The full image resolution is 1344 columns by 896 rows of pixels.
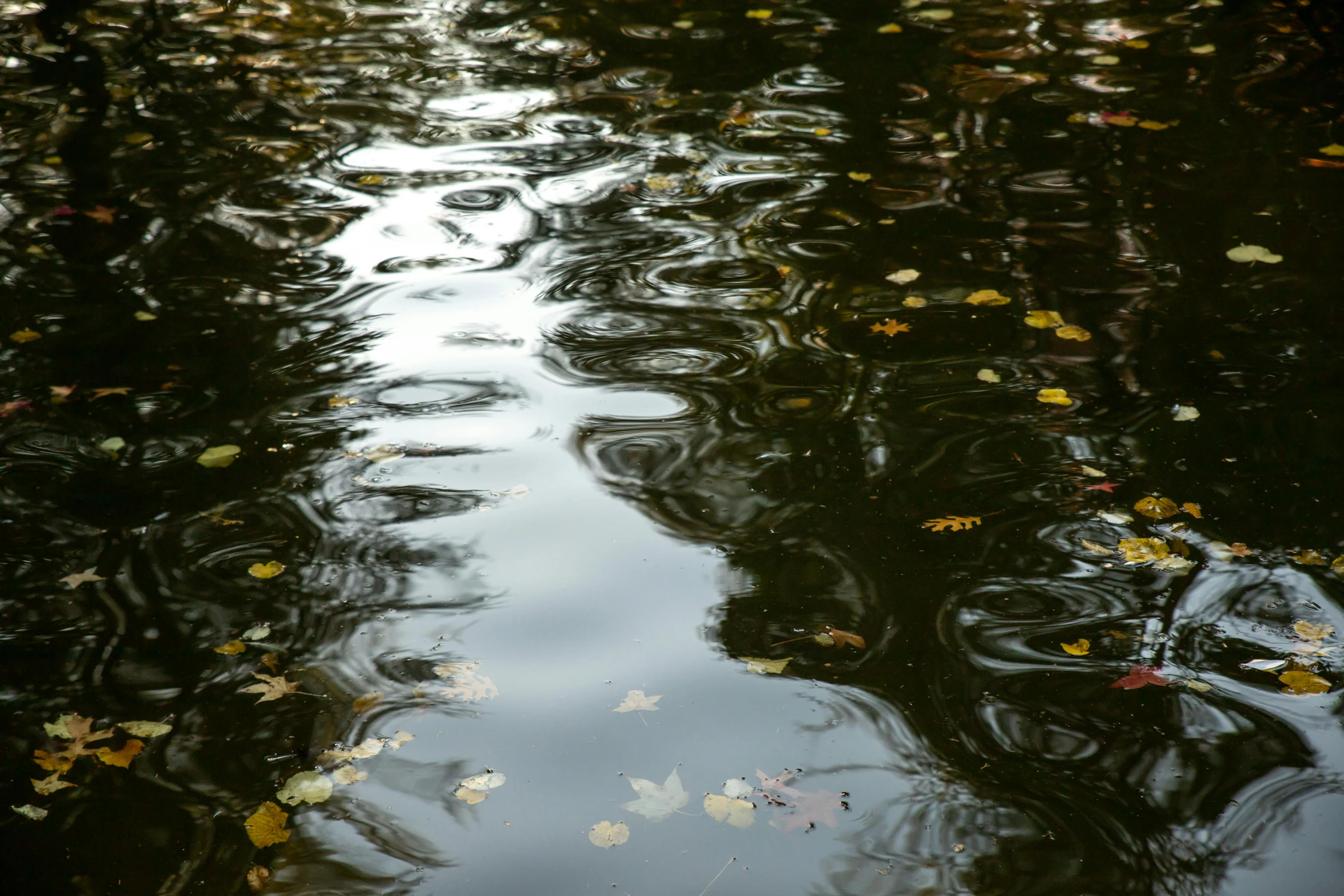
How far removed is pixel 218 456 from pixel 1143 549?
3.27 meters

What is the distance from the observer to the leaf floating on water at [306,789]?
2605 millimetres

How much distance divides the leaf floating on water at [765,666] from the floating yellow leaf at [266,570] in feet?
5.10

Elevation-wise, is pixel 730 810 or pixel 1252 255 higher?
pixel 1252 255

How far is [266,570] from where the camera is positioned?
3297 millimetres

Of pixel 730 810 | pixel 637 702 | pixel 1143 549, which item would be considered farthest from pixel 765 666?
pixel 1143 549

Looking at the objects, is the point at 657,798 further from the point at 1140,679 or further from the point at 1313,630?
the point at 1313,630

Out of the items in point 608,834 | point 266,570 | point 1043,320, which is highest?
point 1043,320

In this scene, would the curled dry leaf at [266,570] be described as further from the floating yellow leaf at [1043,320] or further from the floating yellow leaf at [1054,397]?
the floating yellow leaf at [1043,320]

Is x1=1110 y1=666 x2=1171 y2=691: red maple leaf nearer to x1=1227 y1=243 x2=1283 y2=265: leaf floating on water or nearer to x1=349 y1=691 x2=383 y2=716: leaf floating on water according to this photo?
x1=349 y1=691 x2=383 y2=716: leaf floating on water

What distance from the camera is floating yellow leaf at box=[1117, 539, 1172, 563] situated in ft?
10.4

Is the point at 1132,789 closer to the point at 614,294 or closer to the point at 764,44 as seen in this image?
the point at 614,294

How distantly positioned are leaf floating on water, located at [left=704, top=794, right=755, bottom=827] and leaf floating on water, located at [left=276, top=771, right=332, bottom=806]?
0.99 m

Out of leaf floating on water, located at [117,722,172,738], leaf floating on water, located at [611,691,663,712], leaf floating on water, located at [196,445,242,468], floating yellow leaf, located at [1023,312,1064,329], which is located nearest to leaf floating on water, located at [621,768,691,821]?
leaf floating on water, located at [611,691,663,712]

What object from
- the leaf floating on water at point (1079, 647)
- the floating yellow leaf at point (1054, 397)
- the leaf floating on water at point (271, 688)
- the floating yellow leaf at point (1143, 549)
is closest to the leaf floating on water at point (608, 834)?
the leaf floating on water at point (271, 688)
